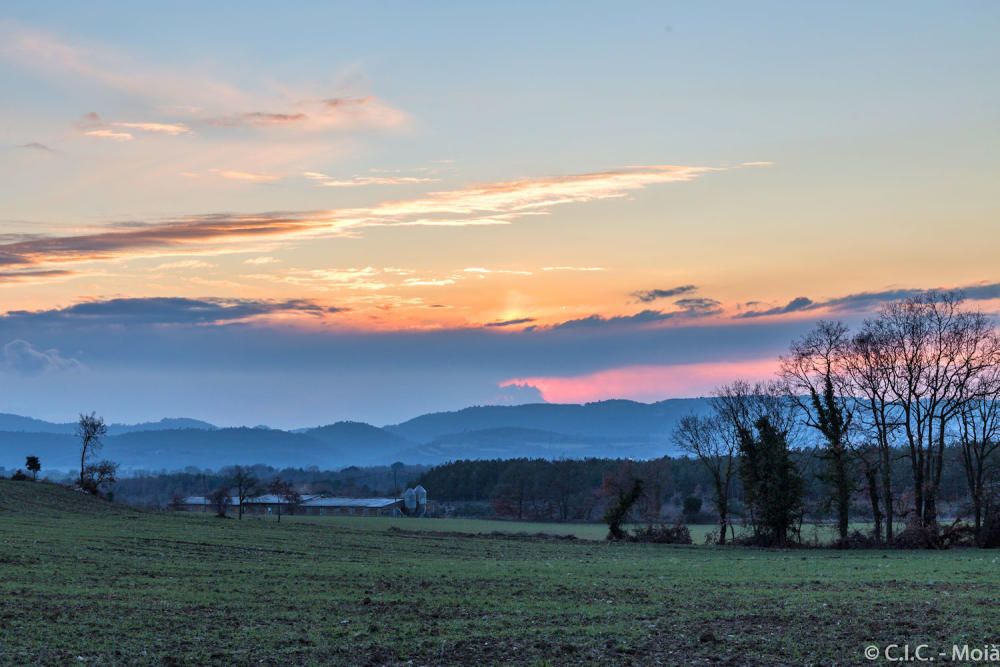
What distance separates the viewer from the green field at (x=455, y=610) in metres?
18.6

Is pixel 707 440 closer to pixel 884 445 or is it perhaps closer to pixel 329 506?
pixel 884 445

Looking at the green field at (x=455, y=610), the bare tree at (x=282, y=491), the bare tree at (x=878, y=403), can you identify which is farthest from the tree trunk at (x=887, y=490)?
the bare tree at (x=282, y=491)

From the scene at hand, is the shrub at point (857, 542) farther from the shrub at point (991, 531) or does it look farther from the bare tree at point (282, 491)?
the bare tree at point (282, 491)

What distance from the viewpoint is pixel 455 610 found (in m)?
24.4

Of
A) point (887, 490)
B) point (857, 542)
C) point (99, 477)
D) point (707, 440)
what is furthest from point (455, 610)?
point (99, 477)

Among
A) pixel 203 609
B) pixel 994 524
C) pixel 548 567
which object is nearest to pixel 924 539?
pixel 994 524

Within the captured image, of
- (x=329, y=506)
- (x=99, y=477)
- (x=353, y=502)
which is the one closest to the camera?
(x=99, y=477)

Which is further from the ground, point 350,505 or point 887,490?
point 887,490

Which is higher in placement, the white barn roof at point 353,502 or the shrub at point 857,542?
the shrub at point 857,542

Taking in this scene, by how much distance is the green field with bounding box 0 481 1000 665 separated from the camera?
1859 cm

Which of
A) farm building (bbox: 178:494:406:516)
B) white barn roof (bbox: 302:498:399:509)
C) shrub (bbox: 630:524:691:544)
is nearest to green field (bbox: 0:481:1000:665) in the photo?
shrub (bbox: 630:524:691:544)

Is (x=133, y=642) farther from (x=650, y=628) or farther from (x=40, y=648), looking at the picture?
(x=650, y=628)

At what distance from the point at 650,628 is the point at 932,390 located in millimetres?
55124

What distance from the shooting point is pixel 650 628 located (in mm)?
21141
